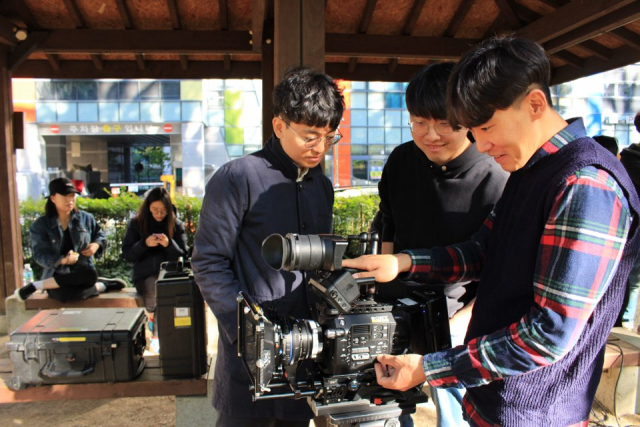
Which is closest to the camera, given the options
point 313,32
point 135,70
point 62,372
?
point 313,32

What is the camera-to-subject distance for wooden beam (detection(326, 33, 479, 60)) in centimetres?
560

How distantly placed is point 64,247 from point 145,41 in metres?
2.41

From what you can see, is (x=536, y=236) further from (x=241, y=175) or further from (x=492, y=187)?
(x=241, y=175)

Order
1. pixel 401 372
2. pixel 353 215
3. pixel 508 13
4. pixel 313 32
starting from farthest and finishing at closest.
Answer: pixel 353 215
pixel 508 13
pixel 313 32
pixel 401 372

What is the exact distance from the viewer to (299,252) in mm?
1378

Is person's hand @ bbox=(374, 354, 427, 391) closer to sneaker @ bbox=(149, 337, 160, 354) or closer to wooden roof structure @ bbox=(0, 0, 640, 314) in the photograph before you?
sneaker @ bbox=(149, 337, 160, 354)

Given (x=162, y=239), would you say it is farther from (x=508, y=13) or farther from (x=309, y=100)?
(x=508, y=13)

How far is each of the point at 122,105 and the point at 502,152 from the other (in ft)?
98.4

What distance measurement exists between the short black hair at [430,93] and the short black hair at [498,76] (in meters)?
0.53

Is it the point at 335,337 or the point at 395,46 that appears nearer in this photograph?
the point at 335,337

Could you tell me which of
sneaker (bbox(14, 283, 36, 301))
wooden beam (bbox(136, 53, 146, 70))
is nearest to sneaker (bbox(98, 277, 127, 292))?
sneaker (bbox(14, 283, 36, 301))

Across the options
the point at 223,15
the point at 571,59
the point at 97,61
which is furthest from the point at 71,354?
the point at 571,59

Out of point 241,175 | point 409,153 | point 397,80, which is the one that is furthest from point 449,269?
point 397,80

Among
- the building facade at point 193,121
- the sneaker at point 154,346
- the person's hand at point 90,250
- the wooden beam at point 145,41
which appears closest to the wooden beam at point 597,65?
the wooden beam at point 145,41
